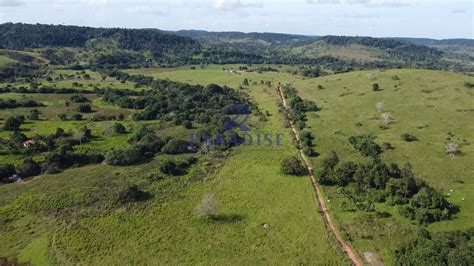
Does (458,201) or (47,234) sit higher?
(458,201)

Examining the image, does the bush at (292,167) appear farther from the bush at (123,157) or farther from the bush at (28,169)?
the bush at (28,169)

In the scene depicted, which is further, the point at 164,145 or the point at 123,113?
the point at 123,113

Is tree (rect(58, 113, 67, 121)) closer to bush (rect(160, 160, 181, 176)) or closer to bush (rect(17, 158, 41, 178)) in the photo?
bush (rect(17, 158, 41, 178))

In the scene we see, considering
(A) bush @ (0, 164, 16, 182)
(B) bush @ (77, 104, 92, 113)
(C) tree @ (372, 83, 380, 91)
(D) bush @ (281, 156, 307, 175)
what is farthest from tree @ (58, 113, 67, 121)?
(C) tree @ (372, 83, 380, 91)

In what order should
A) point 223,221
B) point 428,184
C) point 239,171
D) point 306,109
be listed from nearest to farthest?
point 223,221 → point 428,184 → point 239,171 → point 306,109

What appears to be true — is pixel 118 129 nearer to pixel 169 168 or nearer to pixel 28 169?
pixel 28 169

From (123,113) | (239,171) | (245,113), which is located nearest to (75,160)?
(239,171)

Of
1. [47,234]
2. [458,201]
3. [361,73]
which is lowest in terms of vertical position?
[47,234]

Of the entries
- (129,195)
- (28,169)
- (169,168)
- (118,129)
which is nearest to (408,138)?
(169,168)

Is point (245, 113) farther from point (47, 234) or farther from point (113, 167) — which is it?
point (47, 234)
